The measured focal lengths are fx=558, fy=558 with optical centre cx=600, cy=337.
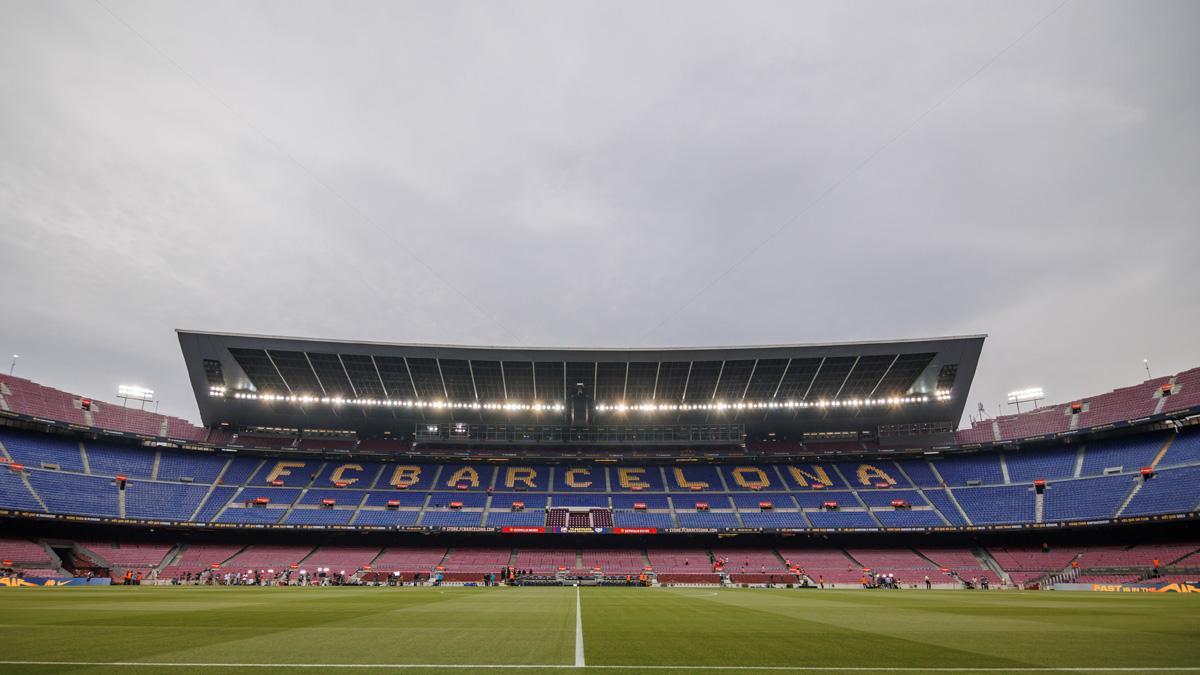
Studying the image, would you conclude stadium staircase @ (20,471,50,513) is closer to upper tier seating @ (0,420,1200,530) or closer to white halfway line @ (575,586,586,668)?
upper tier seating @ (0,420,1200,530)

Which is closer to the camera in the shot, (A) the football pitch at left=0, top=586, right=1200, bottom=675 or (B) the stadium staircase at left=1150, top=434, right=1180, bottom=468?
(A) the football pitch at left=0, top=586, right=1200, bottom=675

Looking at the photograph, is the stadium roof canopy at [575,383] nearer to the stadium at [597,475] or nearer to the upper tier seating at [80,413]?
the stadium at [597,475]

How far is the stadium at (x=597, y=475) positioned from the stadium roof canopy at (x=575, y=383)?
0.95 ft

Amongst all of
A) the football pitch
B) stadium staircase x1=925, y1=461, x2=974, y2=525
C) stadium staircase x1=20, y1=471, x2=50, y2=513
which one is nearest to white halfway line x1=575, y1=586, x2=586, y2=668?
the football pitch

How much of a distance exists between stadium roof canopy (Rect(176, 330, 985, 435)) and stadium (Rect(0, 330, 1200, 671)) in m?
0.29

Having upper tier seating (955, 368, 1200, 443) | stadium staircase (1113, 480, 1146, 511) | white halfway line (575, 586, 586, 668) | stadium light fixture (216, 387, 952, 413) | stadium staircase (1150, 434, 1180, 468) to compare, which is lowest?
white halfway line (575, 586, 586, 668)

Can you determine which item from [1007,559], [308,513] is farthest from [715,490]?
[308,513]

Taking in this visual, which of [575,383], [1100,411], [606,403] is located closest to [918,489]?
[1100,411]

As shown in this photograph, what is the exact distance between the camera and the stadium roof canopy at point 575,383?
52.8m

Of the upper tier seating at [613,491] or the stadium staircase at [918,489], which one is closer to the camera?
the upper tier seating at [613,491]

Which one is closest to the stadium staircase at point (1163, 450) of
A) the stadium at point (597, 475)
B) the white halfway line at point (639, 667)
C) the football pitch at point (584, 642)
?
the stadium at point (597, 475)

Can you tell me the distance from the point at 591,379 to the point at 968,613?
135 ft

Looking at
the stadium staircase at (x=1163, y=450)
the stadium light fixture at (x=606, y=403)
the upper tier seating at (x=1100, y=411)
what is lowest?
the stadium staircase at (x=1163, y=450)

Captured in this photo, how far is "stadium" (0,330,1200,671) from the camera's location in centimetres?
4528
